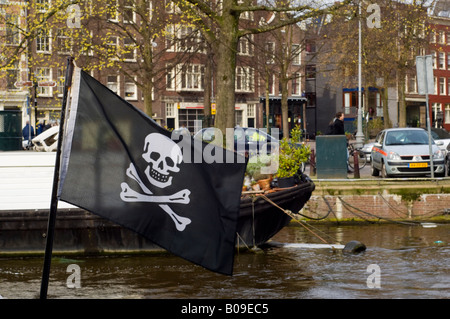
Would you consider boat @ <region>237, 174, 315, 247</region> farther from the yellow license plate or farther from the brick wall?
the yellow license plate

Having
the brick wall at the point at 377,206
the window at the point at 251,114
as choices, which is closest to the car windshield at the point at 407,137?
the brick wall at the point at 377,206

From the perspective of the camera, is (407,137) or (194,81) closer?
(407,137)

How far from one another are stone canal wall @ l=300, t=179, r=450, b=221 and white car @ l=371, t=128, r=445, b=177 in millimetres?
3159

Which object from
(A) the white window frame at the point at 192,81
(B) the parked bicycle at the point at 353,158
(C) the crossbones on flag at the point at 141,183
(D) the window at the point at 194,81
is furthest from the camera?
(D) the window at the point at 194,81

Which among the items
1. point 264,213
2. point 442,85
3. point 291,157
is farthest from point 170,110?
point 264,213

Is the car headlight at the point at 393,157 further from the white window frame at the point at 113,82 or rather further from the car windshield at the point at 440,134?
the white window frame at the point at 113,82

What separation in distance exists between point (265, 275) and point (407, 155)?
1013cm

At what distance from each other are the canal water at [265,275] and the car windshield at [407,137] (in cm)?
752

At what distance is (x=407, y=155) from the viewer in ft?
65.0

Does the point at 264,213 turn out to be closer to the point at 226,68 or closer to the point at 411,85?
the point at 226,68

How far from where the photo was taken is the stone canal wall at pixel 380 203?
16.4 meters

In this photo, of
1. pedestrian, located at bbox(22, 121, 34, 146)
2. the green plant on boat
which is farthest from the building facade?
the green plant on boat

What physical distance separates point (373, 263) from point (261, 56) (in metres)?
35.0

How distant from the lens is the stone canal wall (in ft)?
53.9
